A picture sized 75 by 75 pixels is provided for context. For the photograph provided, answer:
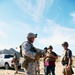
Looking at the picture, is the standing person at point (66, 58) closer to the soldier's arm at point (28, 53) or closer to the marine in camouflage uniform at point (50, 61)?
the marine in camouflage uniform at point (50, 61)

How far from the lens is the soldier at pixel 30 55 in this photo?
7047mm

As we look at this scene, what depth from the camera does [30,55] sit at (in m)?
7.02

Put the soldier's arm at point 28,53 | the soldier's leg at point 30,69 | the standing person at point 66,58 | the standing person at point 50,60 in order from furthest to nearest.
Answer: the standing person at point 50,60, the standing person at point 66,58, the soldier's leg at point 30,69, the soldier's arm at point 28,53

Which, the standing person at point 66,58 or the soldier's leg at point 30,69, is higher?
the standing person at point 66,58

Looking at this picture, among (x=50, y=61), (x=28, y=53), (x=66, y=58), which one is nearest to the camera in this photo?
(x=28, y=53)

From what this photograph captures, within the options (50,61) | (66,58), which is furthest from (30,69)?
(50,61)

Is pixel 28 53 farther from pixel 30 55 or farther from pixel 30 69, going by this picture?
pixel 30 69

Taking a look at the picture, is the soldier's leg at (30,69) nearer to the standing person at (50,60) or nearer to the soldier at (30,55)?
the soldier at (30,55)

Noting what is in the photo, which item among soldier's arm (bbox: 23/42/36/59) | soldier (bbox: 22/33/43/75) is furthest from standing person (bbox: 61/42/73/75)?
soldier's arm (bbox: 23/42/36/59)

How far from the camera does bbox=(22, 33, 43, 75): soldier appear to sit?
7.05 m

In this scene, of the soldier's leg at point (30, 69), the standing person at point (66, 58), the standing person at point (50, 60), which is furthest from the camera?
the standing person at point (50, 60)

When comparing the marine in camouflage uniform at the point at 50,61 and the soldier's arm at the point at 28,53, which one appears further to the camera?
the marine in camouflage uniform at the point at 50,61

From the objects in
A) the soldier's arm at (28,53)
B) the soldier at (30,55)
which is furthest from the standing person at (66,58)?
the soldier's arm at (28,53)

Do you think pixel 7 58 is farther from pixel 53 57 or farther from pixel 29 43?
pixel 29 43
